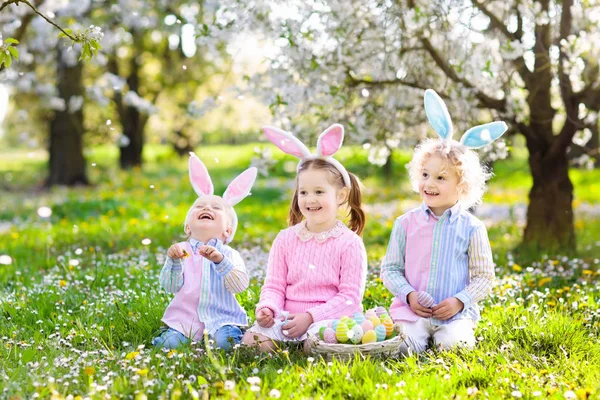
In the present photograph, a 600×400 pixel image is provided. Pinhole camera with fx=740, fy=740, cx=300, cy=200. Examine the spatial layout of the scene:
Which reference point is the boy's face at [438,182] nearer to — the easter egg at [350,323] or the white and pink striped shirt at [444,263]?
the white and pink striped shirt at [444,263]

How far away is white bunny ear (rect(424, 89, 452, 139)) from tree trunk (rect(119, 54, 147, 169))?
632 inches

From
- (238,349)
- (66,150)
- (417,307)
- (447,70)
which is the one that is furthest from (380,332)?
(66,150)

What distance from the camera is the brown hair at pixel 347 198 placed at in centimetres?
436

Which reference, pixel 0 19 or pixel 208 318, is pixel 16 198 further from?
pixel 208 318

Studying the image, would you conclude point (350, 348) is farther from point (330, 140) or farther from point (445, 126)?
point (445, 126)

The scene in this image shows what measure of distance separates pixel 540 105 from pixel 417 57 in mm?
1398

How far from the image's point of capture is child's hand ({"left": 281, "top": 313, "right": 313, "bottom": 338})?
414 cm

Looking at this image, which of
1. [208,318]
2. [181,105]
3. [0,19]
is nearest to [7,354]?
[208,318]

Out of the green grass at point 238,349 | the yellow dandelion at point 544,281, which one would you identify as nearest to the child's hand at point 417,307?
the green grass at point 238,349

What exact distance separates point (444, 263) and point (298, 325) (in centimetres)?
94

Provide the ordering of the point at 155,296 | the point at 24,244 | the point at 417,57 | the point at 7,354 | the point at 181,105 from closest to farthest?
1. the point at 7,354
2. the point at 155,296
3. the point at 417,57
4. the point at 24,244
5. the point at 181,105

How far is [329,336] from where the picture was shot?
13.0ft

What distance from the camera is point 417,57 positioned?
6461 millimetres

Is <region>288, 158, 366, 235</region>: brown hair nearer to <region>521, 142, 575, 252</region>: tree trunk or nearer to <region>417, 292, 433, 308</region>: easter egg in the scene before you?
<region>417, 292, 433, 308</region>: easter egg
